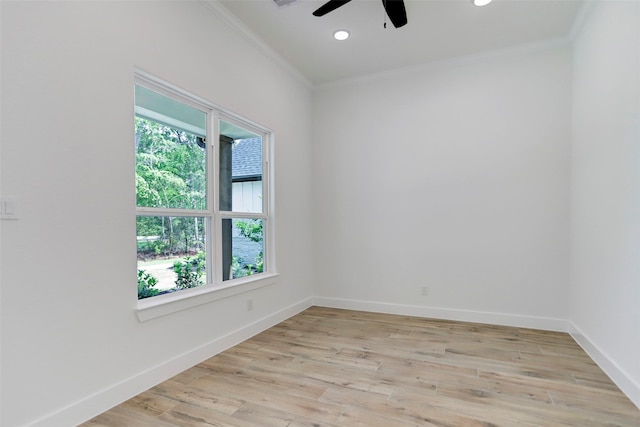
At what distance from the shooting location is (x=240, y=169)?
137 inches

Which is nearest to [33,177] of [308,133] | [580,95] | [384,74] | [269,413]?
[269,413]

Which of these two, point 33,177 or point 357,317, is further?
point 357,317

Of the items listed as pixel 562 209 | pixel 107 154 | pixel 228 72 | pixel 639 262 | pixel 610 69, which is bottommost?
pixel 639 262

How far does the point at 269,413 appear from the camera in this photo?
200 cm

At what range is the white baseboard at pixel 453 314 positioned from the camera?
11.6ft

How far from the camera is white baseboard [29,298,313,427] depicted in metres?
1.82

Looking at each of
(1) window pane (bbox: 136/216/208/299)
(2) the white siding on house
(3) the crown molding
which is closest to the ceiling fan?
(3) the crown molding

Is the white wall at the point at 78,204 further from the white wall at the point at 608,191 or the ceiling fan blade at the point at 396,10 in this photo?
the white wall at the point at 608,191

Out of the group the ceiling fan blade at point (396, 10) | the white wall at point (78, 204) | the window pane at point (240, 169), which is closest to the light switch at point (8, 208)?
the white wall at point (78, 204)

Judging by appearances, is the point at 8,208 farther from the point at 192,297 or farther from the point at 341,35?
the point at 341,35

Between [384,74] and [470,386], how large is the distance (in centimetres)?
355

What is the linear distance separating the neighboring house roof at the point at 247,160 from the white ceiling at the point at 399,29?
42.2 inches

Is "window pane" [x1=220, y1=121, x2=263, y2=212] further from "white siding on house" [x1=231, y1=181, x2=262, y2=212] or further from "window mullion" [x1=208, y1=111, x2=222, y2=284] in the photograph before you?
"window mullion" [x1=208, y1=111, x2=222, y2=284]

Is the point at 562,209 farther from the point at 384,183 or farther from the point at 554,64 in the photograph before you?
the point at 384,183
